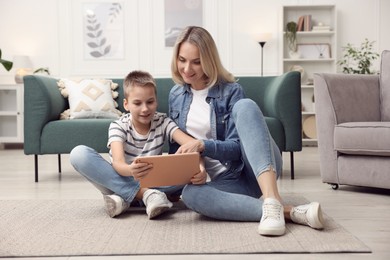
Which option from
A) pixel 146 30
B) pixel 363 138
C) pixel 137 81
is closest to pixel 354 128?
pixel 363 138

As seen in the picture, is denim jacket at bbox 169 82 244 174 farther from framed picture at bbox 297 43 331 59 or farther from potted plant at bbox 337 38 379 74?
framed picture at bbox 297 43 331 59

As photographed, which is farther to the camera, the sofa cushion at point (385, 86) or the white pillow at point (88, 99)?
the white pillow at point (88, 99)

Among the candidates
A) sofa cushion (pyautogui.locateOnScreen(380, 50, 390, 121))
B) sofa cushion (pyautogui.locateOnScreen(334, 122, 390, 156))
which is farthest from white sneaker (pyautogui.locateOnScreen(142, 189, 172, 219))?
sofa cushion (pyautogui.locateOnScreen(380, 50, 390, 121))

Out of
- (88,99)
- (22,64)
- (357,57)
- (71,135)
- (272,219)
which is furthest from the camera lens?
(22,64)

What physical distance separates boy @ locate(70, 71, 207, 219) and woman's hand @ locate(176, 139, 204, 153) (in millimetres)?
96

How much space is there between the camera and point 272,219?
5.88 ft

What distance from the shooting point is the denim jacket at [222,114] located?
6.84 ft

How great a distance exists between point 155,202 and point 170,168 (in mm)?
218

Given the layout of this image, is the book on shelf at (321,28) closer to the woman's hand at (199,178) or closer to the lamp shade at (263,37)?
the lamp shade at (263,37)

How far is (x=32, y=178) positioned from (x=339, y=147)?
1948 mm

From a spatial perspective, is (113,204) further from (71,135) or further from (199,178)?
(71,135)

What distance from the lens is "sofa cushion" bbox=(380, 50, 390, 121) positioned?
10.2 feet

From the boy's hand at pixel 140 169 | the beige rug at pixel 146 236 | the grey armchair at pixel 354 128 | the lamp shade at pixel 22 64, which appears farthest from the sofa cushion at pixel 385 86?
the lamp shade at pixel 22 64

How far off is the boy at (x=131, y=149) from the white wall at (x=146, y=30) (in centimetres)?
420
